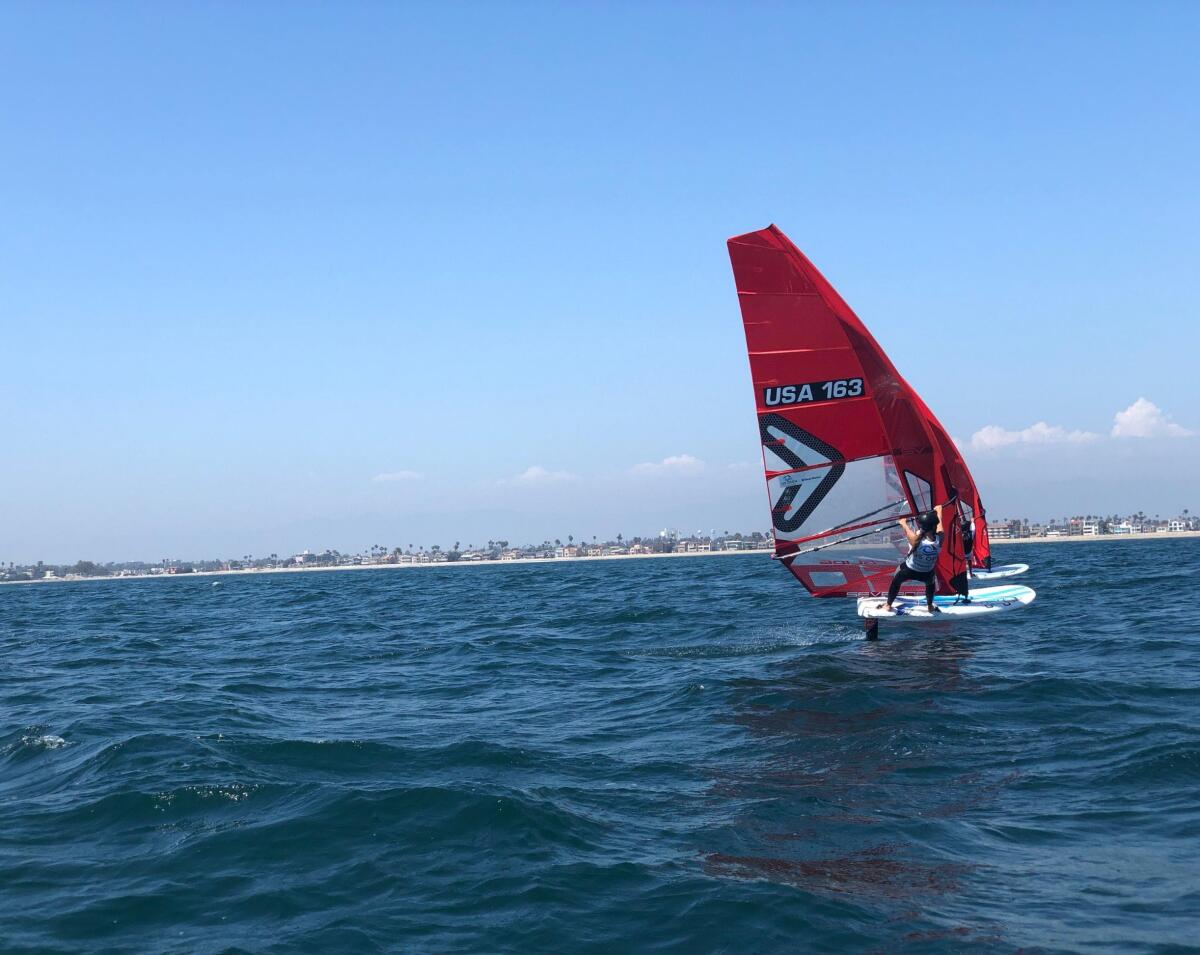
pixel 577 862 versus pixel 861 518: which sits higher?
pixel 861 518

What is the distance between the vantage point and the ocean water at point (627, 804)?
5.64 m

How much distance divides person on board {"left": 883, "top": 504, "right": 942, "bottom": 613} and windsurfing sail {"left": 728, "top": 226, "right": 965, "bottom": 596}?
0.57m

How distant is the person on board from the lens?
54.5ft

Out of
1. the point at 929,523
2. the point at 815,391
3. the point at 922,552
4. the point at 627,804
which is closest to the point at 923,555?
the point at 922,552

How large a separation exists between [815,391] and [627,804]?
34.4ft

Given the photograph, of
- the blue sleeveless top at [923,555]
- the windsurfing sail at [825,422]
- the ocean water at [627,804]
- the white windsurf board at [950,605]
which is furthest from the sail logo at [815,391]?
the ocean water at [627,804]

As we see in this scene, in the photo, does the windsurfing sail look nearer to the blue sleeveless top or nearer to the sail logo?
the sail logo

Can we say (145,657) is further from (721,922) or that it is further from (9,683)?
(721,922)

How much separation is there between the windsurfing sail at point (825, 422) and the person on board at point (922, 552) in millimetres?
568

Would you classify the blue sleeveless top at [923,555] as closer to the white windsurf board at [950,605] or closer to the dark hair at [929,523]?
the dark hair at [929,523]

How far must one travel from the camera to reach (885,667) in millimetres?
14070

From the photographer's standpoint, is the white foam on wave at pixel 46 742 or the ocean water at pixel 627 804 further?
the white foam on wave at pixel 46 742

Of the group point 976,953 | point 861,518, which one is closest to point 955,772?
point 976,953

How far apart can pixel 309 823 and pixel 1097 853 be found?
224 inches
